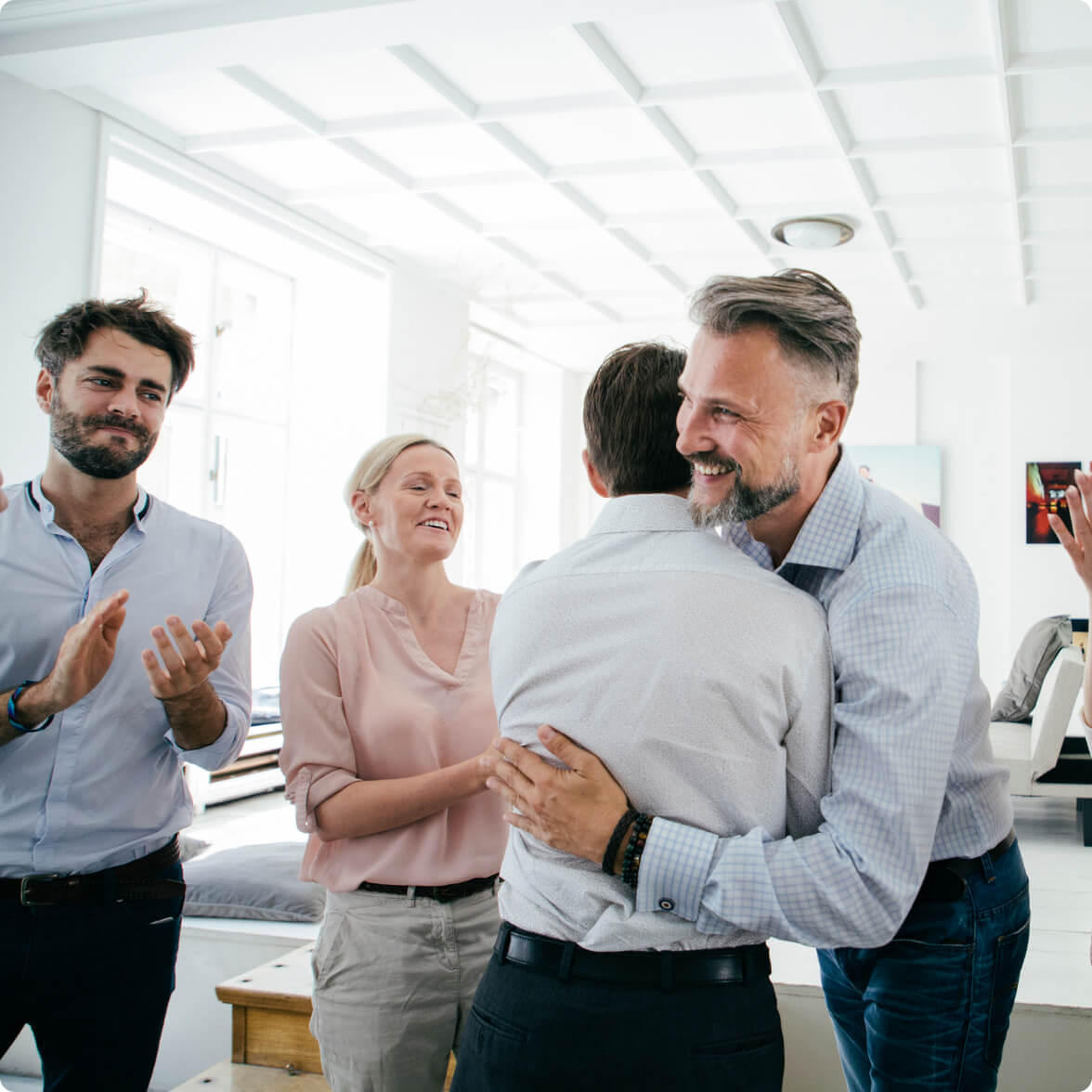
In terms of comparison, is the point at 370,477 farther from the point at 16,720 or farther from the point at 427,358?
the point at 427,358

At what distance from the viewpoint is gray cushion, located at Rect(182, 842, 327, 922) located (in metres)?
3.22

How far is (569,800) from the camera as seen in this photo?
1109mm

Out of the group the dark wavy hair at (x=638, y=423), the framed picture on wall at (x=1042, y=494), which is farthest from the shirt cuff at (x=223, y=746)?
the framed picture on wall at (x=1042, y=494)

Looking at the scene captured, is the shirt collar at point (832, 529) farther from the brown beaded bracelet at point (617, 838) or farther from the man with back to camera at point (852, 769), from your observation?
the brown beaded bracelet at point (617, 838)

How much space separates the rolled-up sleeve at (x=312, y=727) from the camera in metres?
1.69

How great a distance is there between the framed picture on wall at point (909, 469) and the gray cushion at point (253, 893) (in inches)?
297

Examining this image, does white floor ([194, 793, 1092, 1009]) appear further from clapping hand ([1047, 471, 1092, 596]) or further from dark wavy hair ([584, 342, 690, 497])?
dark wavy hair ([584, 342, 690, 497])

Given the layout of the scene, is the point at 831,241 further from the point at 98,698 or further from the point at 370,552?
the point at 98,698

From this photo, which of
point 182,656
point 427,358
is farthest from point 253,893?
point 427,358

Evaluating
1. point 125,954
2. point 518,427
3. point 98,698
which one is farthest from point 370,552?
point 518,427

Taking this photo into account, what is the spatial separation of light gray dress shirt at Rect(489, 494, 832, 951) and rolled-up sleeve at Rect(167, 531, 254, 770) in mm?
877

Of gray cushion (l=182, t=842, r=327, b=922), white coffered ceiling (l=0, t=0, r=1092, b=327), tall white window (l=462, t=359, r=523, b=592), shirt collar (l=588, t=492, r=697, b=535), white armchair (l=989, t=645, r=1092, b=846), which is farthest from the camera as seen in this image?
tall white window (l=462, t=359, r=523, b=592)

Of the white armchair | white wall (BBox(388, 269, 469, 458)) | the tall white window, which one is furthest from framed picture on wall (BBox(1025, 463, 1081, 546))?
white wall (BBox(388, 269, 469, 458))

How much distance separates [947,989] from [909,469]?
905 centimetres
